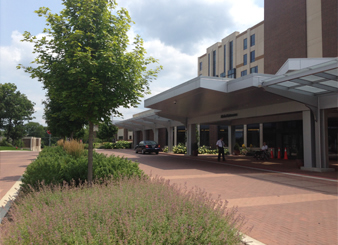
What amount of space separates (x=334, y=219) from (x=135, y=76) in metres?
5.71

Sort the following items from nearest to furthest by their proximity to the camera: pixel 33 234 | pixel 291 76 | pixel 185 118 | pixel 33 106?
1. pixel 33 234
2. pixel 291 76
3. pixel 185 118
4. pixel 33 106

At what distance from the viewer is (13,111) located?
191 ft

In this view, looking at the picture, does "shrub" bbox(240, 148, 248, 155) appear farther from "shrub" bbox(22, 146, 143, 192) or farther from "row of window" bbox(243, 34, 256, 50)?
"shrub" bbox(22, 146, 143, 192)

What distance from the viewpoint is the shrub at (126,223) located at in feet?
10.6

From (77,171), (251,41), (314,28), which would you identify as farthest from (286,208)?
(251,41)

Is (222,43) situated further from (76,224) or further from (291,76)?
(76,224)

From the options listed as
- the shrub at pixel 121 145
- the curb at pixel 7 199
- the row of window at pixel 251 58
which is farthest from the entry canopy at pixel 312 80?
the shrub at pixel 121 145

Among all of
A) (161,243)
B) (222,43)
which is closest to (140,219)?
(161,243)

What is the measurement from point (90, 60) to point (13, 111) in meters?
60.2

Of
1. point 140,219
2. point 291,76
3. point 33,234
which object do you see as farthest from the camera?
point 291,76

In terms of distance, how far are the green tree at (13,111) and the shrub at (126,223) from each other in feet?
202

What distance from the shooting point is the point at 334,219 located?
19.8 feet

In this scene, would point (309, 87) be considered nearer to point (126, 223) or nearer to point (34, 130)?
point (126, 223)

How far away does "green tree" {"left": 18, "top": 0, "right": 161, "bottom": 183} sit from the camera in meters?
6.70
